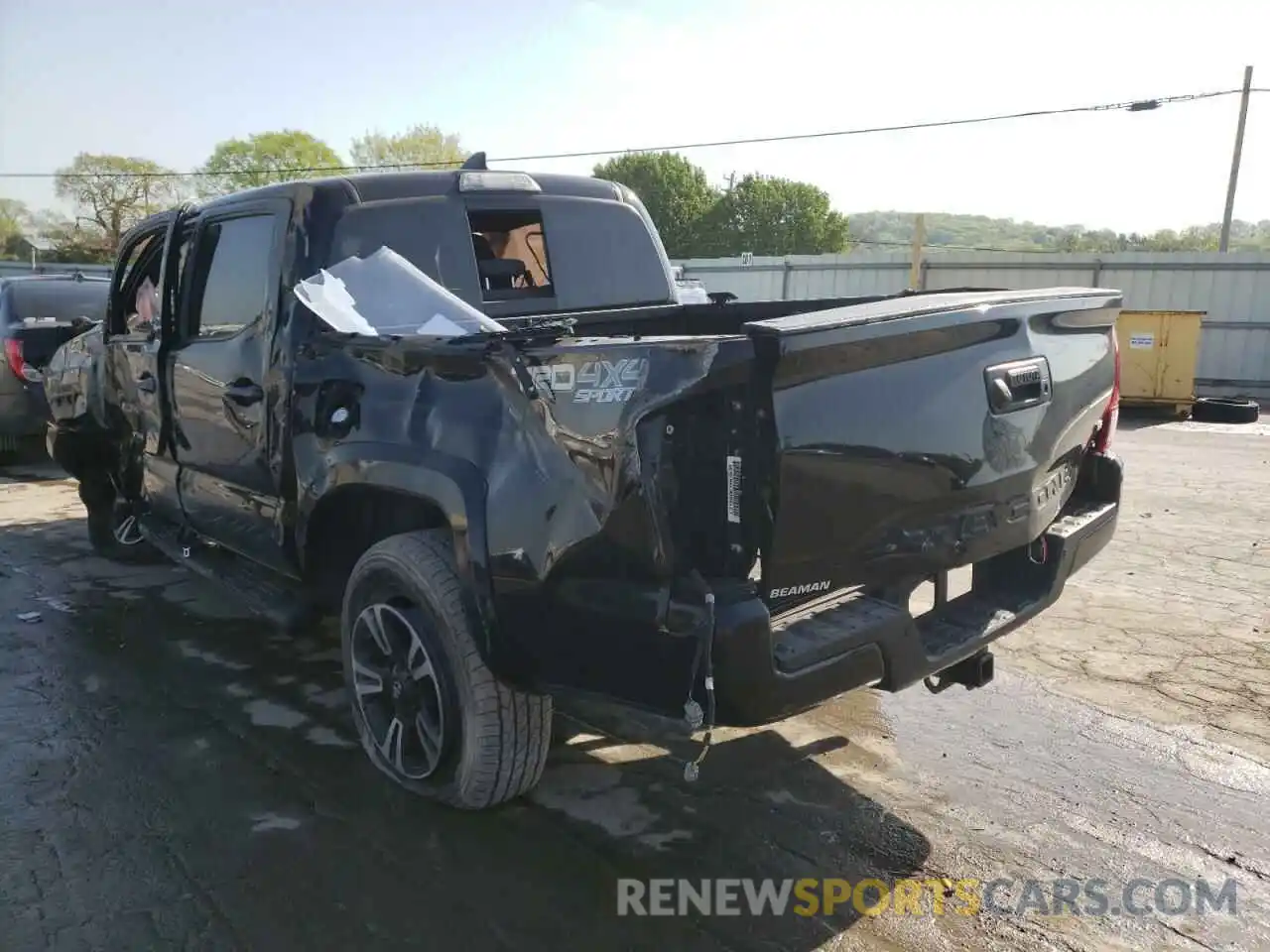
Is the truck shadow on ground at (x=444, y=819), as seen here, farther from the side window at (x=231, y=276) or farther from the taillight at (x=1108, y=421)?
the side window at (x=231, y=276)

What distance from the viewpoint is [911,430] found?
8.61 ft

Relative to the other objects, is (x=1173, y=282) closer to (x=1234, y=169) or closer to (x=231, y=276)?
(x=1234, y=169)

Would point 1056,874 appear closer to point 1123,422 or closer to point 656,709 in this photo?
point 656,709

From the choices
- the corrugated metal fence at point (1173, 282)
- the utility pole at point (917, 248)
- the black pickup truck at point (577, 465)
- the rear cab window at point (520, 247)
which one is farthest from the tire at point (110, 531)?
the utility pole at point (917, 248)

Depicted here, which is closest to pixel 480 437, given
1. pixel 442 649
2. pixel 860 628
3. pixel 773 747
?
pixel 442 649

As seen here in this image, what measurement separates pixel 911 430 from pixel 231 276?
2.98m

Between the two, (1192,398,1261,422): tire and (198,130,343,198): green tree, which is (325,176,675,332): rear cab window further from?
(198,130,343,198): green tree

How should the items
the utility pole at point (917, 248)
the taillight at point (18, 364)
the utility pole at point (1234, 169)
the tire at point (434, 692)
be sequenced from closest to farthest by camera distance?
the tire at point (434, 692)
the taillight at point (18, 364)
the utility pole at point (917, 248)
the utility pole at point (1234, 169)

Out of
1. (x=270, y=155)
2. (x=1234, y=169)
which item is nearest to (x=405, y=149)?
(x=270, y=155)

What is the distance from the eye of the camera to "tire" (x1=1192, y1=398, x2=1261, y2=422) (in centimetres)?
1387

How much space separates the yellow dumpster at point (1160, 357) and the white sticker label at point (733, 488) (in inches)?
537

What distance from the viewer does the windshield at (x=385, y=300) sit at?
11.1 feet

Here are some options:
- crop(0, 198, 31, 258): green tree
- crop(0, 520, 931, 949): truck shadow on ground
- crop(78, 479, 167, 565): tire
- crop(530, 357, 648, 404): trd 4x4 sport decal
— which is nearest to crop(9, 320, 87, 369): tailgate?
crop(78, 479, 167, 565): tire

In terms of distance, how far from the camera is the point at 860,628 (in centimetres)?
258
